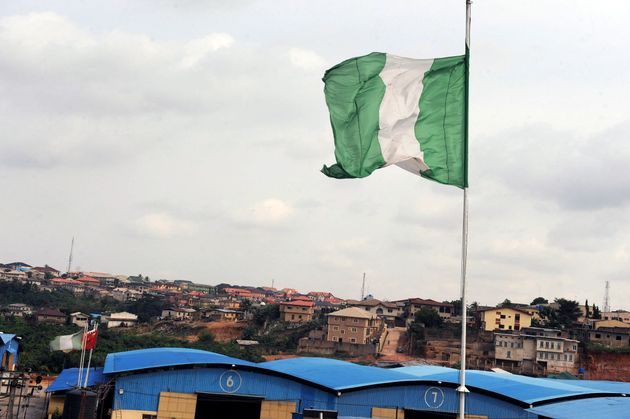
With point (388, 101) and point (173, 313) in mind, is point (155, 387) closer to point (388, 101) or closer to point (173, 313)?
point (388, 101)

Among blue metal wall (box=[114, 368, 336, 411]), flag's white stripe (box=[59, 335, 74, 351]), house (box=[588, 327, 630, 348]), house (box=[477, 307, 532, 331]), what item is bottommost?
blue metal wall (box=[114, 368, 336, 411])

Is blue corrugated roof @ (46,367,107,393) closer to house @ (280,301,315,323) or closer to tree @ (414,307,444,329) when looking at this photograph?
tree @ (414,307,444,329)

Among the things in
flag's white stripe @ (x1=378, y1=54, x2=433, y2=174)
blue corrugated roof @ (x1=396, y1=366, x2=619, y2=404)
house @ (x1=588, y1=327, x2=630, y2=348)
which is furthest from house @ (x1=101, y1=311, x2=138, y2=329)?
flag's white stripe @ (x1=378, y1=54, x2=433, y2=174)

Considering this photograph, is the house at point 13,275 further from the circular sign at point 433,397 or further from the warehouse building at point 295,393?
the circular sign at point 433,397

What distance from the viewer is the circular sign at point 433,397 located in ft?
105

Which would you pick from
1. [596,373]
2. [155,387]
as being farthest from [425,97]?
[596,373]

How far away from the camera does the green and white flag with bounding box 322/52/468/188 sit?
14359mm

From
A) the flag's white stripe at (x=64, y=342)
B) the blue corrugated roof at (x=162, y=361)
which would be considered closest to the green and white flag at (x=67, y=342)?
the flag's white stripe at (x=64, y=342)

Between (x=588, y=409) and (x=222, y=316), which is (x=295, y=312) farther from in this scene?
(x=588, y=409)

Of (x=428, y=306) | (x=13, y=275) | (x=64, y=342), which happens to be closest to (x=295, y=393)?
(x=64, y=342)

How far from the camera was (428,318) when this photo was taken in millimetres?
91250

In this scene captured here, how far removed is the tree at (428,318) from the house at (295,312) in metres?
18.2

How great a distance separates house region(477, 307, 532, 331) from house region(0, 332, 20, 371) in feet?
189

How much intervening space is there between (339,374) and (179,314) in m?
86.1
